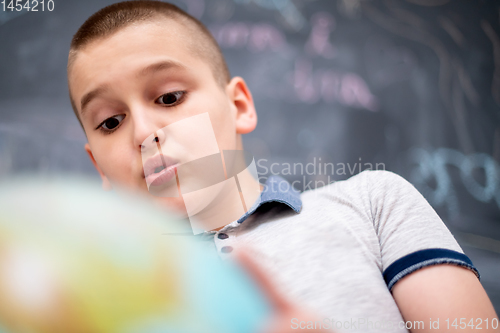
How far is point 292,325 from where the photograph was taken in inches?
10.4

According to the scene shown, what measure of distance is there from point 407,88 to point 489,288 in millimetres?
482

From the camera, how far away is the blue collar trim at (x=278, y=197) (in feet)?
1.47

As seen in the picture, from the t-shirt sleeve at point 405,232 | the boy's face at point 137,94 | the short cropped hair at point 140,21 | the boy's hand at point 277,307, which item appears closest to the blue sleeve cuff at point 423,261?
the t-shirt sleeve at point 405,232

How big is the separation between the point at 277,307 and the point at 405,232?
0.20 meters

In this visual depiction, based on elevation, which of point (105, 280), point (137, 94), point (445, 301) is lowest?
point (445, 301)

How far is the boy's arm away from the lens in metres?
0.33

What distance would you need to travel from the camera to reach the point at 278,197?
0.46m

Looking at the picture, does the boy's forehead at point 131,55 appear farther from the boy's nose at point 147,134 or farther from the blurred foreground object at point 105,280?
the blurred foreground object at point 105,280

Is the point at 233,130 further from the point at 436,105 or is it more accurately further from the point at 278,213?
the point at 436,105

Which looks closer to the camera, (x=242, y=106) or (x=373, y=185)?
(x=373, y=185)

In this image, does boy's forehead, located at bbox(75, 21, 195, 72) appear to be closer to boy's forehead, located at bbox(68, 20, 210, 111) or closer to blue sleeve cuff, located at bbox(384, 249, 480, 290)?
boy's forehead, located at bbox(68, 20, 210, 111)

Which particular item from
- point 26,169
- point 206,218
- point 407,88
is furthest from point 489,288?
point 26,169

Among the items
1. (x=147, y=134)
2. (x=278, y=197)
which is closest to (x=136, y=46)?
(x=147, y=134)

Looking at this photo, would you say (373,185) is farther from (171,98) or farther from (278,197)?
(171,98)
